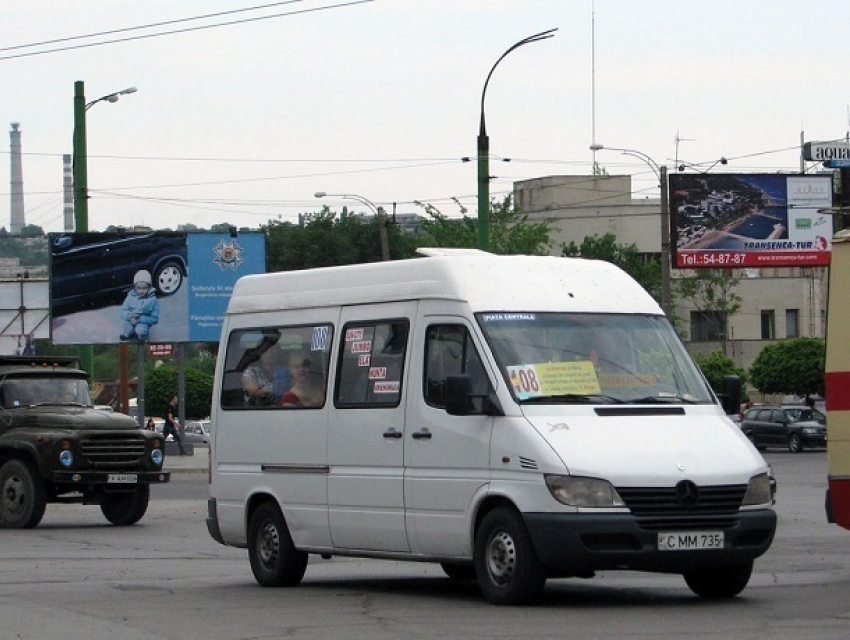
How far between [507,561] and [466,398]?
1155 millimetres

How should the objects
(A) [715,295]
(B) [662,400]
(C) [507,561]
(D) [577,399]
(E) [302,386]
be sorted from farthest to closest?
(A) [715,295] → (E) [302,386] → (B) [662,400] → (D) [577,399] → (C) [507,561]

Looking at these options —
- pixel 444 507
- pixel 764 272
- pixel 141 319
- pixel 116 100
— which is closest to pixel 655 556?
pixel 444 507

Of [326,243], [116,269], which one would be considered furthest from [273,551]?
[326,243]

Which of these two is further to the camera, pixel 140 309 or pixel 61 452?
pixel 140 309

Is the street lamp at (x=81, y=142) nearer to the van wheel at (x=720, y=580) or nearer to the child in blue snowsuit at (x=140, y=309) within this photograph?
the child in blue snowsuit at (x=140, y=309)

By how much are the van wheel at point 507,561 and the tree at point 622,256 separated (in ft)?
251

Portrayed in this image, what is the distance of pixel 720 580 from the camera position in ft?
40.9

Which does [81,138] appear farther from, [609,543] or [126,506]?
[609,543]

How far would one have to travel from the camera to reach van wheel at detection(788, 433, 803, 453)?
53.5m

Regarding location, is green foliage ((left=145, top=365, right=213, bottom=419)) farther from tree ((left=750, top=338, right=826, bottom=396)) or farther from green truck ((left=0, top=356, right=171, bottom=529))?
green truck ((left=0, top=356, right=171, bottom=529))

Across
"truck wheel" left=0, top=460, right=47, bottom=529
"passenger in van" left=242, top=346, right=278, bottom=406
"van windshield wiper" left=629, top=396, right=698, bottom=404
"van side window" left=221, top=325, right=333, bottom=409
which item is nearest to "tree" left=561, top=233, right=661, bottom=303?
"truck wheel" left=0, top=460, right=47, bottom=529

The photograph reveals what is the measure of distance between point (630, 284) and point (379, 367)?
1.98 metres

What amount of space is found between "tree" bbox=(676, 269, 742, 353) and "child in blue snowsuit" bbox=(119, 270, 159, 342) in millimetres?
44161

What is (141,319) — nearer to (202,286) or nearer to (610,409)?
(202,286)
